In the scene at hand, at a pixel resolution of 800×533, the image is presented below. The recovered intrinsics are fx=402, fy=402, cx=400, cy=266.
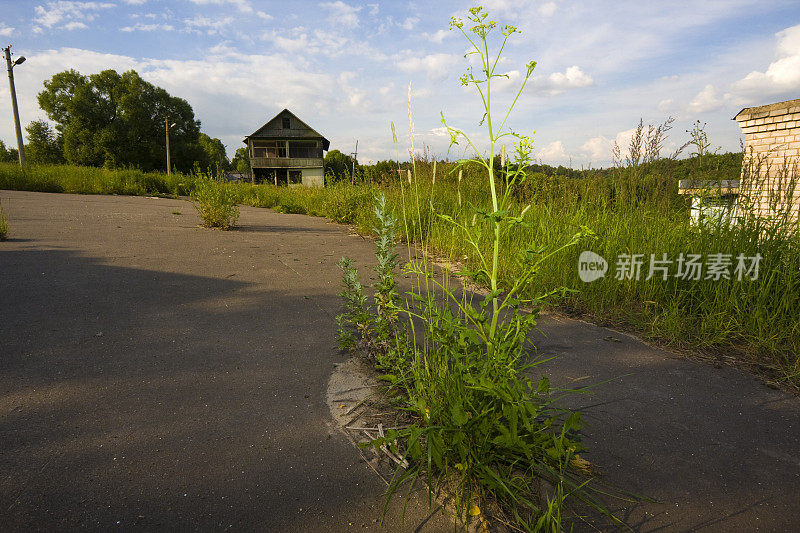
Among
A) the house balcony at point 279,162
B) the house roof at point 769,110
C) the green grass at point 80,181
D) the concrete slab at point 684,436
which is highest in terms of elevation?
the house balcony at point 279,162

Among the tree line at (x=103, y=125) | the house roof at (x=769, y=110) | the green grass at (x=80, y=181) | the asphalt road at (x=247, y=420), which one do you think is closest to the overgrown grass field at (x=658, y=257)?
the asphalt road at (x=247, y=420)

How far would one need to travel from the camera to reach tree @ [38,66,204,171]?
118 ft

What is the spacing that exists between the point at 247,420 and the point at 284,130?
37.7m

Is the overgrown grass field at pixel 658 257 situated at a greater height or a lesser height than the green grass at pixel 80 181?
lesser

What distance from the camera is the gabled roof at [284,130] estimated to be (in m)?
35.6

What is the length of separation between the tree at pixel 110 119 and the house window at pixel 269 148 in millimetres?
8829

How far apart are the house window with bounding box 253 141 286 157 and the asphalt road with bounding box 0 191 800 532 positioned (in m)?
35.6

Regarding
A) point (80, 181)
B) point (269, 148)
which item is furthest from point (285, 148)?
point (80, 181)

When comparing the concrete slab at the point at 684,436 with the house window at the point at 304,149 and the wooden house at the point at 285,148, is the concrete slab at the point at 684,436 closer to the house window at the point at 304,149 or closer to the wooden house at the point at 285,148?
the wooden house at the point at 285,148

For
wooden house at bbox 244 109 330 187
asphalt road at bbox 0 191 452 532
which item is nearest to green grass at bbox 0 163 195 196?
asphalt road at bbox 0 191 452 532

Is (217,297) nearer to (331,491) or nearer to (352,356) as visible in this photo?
(352,356)

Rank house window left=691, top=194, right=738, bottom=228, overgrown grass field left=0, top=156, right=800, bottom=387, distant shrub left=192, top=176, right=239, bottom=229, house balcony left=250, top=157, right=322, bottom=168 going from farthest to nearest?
house balcony left=250, top=157, right=322, bottom=168 < distant shrub left=192, top=176, right=239, bottom=229 < house window left=691, top=194, right=738, bottom=228 < overgrown grass field left=0, top=156, right=800, bottom=387

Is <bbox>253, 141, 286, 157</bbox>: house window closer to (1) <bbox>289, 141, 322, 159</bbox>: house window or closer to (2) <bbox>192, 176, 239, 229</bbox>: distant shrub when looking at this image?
(1) <bbox>289, 141, 322, 159</bbox>: house window

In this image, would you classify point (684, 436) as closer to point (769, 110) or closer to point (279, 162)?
point (769, 110)
